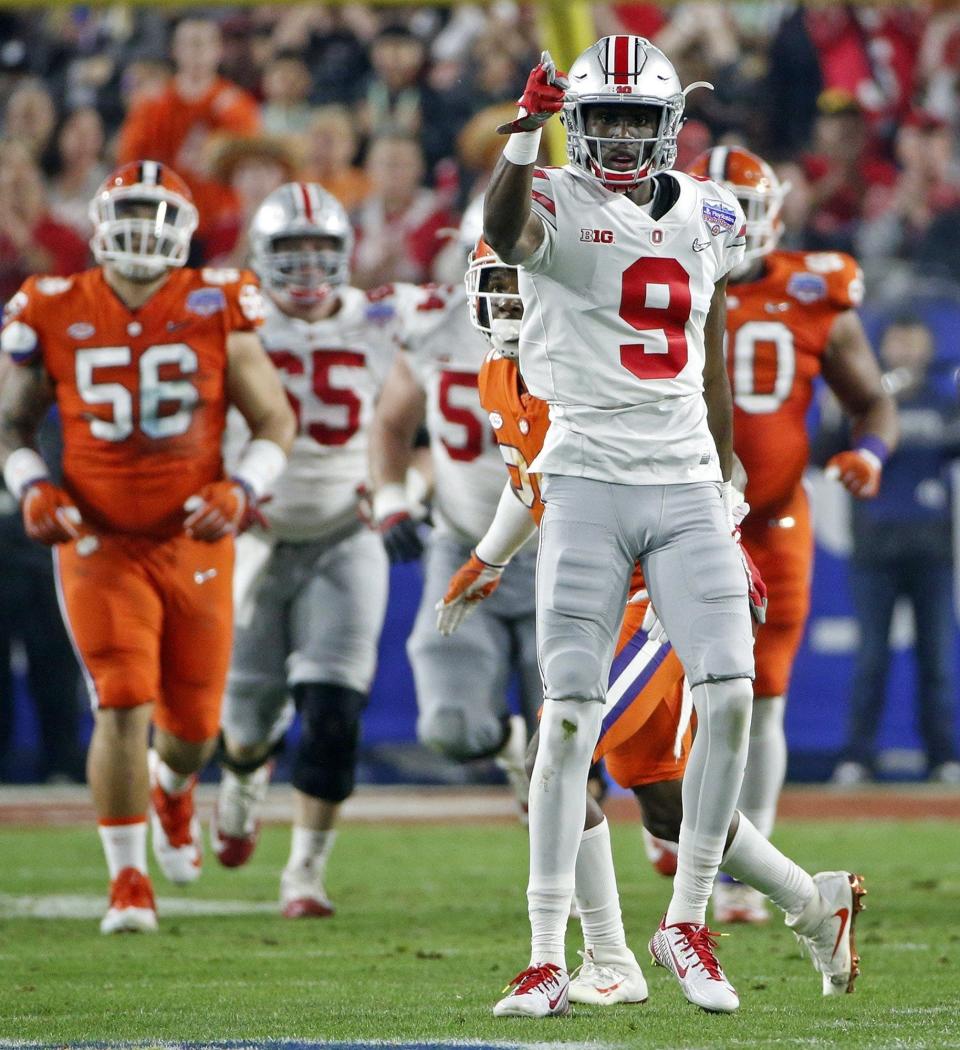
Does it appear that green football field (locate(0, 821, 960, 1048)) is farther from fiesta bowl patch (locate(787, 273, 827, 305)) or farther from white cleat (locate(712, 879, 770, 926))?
fiesta bowl patch (locate(787, 273, 827, 305))

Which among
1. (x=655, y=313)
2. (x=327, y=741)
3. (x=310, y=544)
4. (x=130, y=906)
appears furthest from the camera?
(x=310, y=544)

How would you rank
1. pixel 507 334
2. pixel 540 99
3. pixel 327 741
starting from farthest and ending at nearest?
pixel 327 741, pixel 507 334, pixel 540 99

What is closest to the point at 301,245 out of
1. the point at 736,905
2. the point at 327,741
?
the point at 327,741

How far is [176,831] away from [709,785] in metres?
2.59

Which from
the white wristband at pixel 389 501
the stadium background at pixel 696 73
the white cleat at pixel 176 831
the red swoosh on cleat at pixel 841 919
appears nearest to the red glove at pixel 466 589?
the red swoosh on cleat at pixel 841 919

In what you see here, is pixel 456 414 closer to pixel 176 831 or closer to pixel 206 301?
pixel 206 301

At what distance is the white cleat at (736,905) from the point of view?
16.1 ft

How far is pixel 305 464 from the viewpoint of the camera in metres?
5.66

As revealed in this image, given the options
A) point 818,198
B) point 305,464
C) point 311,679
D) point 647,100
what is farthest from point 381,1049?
point 818,198

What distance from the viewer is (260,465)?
503 cm

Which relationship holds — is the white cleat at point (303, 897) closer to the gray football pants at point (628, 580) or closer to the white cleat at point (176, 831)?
the white cleat at point (176, 831)

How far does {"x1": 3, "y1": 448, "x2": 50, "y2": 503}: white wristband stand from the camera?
16.1 feet

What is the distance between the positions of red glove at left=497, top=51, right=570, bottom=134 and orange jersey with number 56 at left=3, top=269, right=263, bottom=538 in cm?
210

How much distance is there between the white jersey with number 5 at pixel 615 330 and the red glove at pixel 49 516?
179 cm
